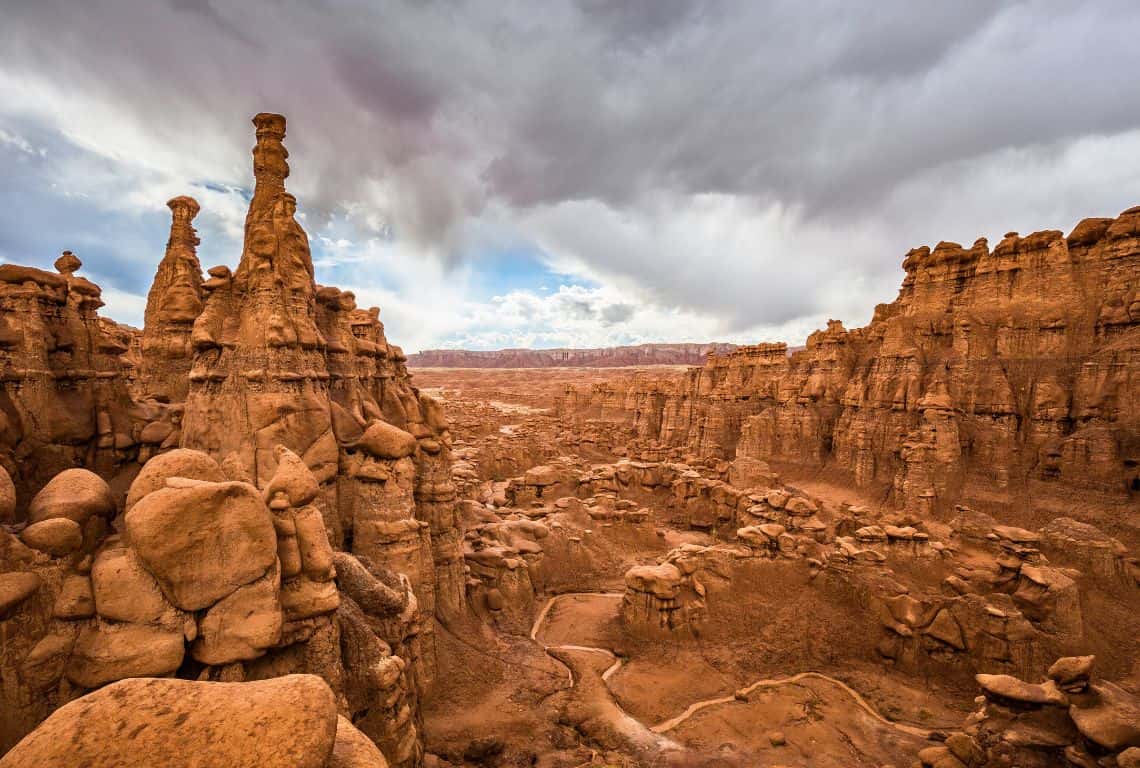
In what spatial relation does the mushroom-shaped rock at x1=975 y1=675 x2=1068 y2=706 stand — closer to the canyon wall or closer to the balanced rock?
the balanced rock

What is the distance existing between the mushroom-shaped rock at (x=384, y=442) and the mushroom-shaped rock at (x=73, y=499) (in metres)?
6.51

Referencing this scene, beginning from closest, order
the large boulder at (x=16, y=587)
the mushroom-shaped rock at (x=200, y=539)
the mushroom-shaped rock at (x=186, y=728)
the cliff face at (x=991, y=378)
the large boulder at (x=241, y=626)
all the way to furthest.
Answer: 1. the mushroom-shaped rock at (x=186, y=728)
2. the large boulder at (x=16, y=587)
3. the mushroom-shaped rock at (x=200, y=539)
4. the large boulder at (x=241, y=626)
5. the cliff face at (x=991, y=378)

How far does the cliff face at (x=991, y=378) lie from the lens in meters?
27.1

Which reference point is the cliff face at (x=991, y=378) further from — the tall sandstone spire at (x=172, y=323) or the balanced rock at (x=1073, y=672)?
the tall sandstone spire at (x=172, y=323)

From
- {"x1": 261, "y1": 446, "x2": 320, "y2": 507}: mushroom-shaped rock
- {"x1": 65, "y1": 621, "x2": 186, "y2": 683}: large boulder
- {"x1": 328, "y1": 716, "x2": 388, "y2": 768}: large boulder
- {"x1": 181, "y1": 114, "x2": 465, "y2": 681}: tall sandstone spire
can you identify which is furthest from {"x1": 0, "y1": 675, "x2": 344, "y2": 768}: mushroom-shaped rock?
{"x1": 181, "y1": 114, "x2": 465, "y2": 681}: tall sandstone spire

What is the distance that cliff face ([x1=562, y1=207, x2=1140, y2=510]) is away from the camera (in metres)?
27.1

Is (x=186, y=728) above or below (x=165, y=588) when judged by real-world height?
below

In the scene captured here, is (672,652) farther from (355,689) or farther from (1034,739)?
(355,689)

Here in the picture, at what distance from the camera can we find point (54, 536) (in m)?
6.26

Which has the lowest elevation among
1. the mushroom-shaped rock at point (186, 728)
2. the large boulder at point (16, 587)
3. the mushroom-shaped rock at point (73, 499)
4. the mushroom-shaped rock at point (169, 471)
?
the mushroom-shaped rock at point (186, 728)

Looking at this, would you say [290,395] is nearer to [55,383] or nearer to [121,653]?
[55,383]

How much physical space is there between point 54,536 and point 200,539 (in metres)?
1.69

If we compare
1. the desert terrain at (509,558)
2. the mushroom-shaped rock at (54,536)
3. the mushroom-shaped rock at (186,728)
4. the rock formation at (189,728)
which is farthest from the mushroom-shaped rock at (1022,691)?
the mushroom-shaped rock at (54,536)

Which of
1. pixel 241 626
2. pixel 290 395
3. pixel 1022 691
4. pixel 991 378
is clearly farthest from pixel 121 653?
pixel 991 378
